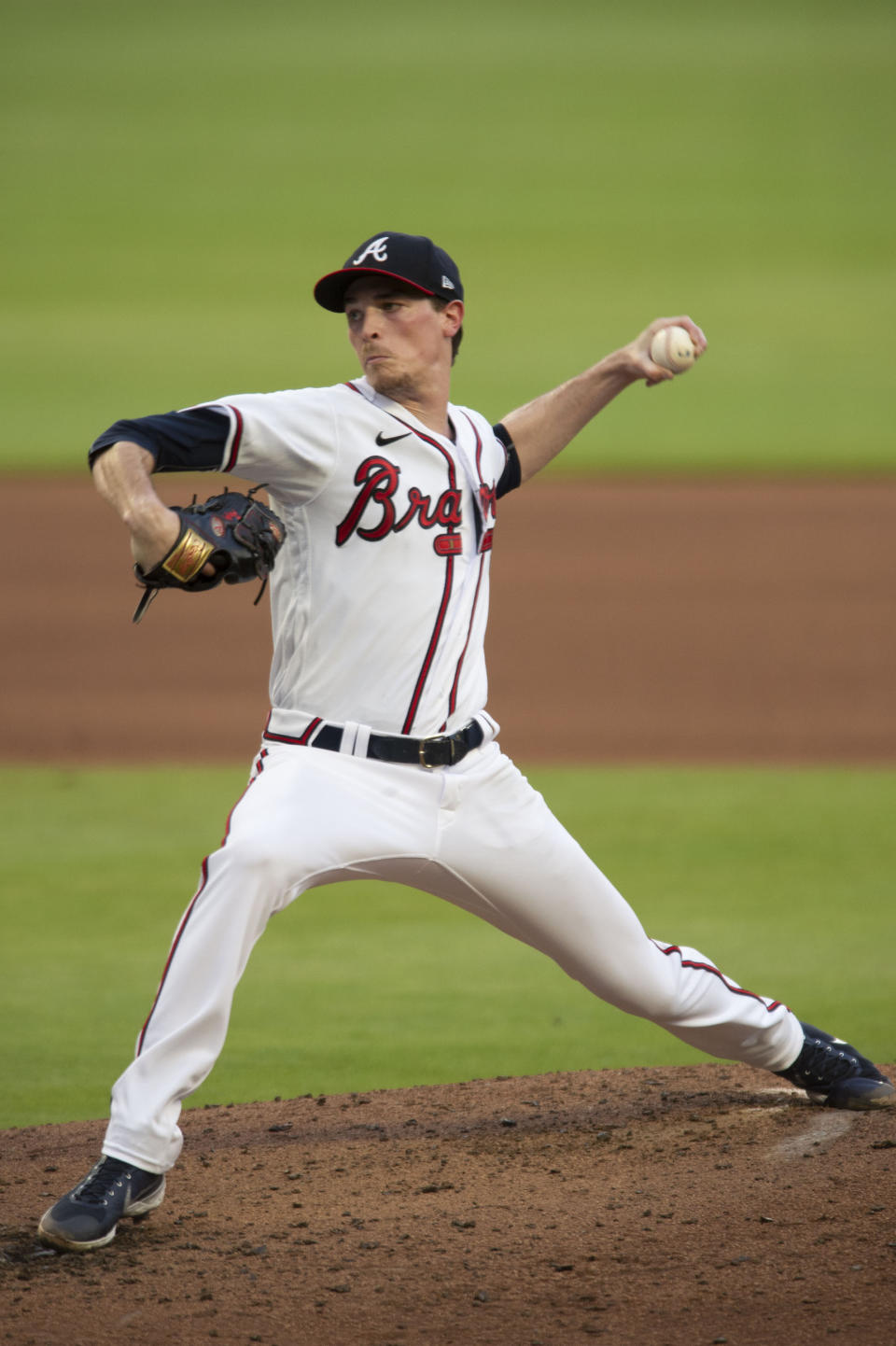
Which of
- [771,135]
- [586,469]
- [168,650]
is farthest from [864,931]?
[771,135]

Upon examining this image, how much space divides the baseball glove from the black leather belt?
1.28 ft

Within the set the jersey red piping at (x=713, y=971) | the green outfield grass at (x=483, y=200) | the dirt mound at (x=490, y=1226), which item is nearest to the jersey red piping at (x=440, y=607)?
the jersey red piping at (x=713, y=971)

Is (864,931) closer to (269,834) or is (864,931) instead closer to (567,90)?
(269,834)

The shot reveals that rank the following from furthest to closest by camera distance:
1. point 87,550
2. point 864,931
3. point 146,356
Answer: point 146,356, point 87,550, point 864,931

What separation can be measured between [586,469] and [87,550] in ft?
14.8

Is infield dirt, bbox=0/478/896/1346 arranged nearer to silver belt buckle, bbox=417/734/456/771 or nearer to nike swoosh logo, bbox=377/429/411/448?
silver belt buckle, bbox=417/734/456/771

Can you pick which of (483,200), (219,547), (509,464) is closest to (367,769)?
(219,547)

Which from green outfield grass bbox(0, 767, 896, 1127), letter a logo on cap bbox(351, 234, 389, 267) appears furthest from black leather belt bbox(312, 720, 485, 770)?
green outfield grass bbox(0, 767, 896, 1127)

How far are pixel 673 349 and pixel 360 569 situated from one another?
3.35 ft

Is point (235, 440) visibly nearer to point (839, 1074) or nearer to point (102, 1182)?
point (102, 1182)

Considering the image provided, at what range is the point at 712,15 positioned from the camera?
30297 mm

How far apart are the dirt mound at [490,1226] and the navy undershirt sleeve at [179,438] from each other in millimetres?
1563

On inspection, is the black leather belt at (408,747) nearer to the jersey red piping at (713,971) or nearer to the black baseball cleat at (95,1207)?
the jersey red piping at (713,971)

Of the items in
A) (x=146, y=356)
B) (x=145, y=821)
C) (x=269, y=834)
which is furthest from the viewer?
(x=146, y=356)
